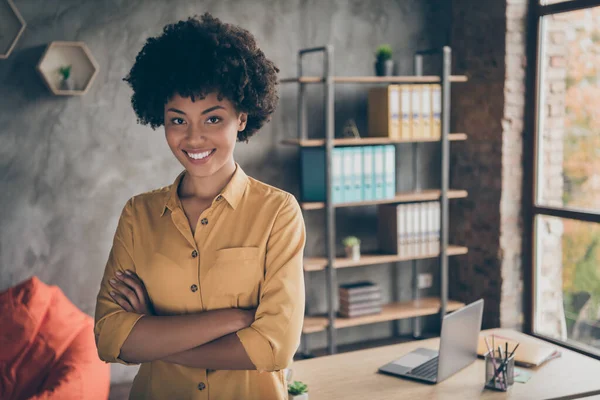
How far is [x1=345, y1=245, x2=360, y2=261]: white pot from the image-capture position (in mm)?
4594

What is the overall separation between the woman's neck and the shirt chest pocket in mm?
185

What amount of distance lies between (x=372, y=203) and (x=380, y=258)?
1.27ft

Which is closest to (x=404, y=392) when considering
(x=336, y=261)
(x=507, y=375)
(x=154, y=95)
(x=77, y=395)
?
→ (x=507, y=375)

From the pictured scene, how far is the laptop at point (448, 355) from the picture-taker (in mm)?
2381

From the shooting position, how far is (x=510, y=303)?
484cm

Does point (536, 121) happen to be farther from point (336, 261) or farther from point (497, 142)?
point (336, 261)

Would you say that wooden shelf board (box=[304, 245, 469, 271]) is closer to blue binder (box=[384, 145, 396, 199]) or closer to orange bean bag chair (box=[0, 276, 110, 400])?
blue binder (box=[384, 145, 396, 199])

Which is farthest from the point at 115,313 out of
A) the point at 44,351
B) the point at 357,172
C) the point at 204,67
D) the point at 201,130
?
the point at 357,172

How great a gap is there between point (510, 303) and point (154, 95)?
371 cm

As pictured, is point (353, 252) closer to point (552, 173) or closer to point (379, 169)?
point (379, 169)

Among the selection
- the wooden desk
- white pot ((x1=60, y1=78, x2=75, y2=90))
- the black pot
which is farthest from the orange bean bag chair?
the black pot

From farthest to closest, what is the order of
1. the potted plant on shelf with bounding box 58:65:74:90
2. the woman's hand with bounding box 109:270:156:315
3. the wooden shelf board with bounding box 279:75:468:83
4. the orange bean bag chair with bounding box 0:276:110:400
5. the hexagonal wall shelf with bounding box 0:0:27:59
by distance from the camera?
the wooden shelf board with bounding box 279:75:468:83, the potted plant on shelf with bounding box 58:65:74:90, the hexagonal wall shelf with bounding box 0:0:27:59, the orange bean bag chair with bounding box 0:276:110:400, the woman's hand with bounding box 109:270:156:315

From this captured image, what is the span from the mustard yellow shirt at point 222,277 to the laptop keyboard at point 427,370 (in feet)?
2.57

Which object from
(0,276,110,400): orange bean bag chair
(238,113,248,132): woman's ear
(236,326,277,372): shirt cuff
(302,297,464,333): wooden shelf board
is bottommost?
(302,297,464,333): wooden shelf board
